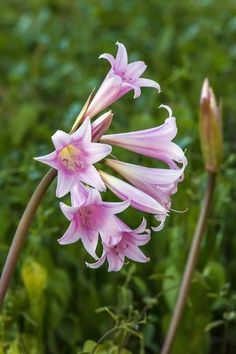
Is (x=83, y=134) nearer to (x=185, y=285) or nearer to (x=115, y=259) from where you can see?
(x=115, y=259)

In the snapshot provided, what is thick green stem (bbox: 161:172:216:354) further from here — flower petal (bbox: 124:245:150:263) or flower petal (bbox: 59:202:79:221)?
flower petal (bbox: 59:202:79:221)

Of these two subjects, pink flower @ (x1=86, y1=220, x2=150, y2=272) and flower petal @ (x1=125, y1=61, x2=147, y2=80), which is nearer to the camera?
pink flower @ (x1=86, y1=220, x2=150, y2=272)

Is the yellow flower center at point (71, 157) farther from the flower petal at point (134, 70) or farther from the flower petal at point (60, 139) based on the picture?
the flower petal at point (134, 70)

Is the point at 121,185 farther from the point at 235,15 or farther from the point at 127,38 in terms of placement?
the point at 235,15

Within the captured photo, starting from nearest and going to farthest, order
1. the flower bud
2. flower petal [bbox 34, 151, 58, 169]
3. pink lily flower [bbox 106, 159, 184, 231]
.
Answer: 1. flower petal [bbox 34, 151, 58, 169]
2. pink lily flower [bbox 106, 159, 184, 231]
3. the flower bud

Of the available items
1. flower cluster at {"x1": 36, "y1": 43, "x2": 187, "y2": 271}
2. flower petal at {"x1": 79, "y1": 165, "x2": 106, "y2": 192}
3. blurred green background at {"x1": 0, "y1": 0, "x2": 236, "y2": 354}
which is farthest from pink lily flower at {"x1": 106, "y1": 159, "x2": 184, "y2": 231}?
blurred green background at {"x1": 0, "y1": 0, "x2": 236, "y2": 354}

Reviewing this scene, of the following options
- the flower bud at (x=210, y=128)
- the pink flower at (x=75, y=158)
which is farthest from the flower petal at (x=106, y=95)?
the flower bud at (x=210, y=128)

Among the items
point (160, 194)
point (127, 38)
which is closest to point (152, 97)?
point (127, 38)

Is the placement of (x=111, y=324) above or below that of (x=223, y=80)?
below
